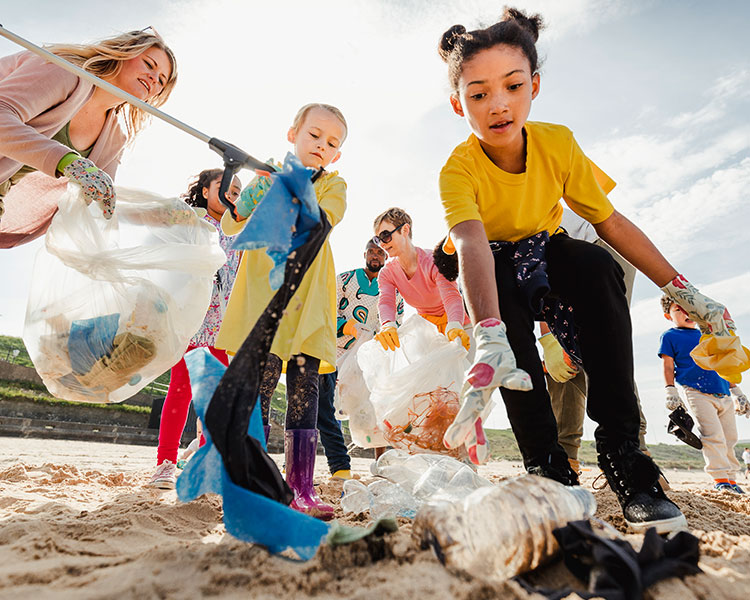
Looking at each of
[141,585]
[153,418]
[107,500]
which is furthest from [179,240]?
[153,418]

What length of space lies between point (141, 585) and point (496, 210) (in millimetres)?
1666

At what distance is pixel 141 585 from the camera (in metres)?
0.76

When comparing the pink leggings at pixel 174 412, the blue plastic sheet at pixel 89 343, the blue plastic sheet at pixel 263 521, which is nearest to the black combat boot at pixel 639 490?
the blue plastic sheet at pixel 263 521

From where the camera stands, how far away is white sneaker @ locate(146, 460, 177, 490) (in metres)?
2.43

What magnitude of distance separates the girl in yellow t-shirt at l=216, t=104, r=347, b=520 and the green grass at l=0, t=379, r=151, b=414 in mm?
12526

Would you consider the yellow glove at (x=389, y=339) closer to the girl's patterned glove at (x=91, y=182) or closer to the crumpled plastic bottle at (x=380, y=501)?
the crumpled plastic bottle at (x=380, y=501)

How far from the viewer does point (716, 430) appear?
399 cm

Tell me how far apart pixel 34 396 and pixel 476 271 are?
647 inches

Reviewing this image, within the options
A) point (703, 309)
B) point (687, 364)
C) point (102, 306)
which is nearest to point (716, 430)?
point (687, 364)

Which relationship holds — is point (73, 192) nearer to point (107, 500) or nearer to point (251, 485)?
point (107, 500)

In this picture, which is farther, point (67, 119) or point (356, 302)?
point (356, 302)

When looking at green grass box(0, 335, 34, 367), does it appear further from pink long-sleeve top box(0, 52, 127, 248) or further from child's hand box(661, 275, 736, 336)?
child's hand box(661, 275, 736, 336)

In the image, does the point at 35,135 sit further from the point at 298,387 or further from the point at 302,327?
the point at 298,387

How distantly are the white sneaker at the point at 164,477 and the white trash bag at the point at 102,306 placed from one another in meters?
0.67
